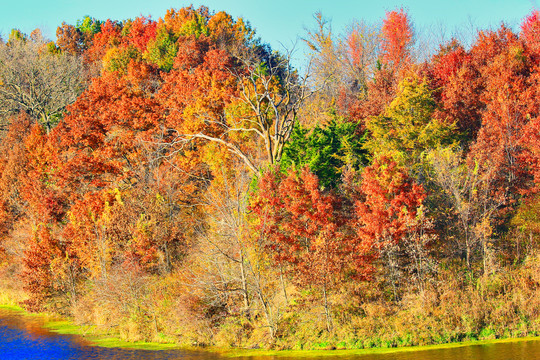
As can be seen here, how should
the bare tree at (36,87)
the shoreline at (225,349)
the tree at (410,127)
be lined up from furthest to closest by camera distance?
the bare tree at (36,87) < the tree at (410,127) < the shoreline at (225,349)

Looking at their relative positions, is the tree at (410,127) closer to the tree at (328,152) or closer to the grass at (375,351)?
the tree at (328,152)

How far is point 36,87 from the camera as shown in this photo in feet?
176

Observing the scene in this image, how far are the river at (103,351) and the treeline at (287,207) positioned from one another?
1.58 metres

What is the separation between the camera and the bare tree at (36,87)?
52.2 m

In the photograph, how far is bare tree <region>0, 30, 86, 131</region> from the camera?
2055 inches

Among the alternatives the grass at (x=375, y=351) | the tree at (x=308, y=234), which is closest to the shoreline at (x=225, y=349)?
the grass at (x=375, y=351)

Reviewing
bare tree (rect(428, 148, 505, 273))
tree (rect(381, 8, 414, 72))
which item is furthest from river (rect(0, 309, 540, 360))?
tree (rect(381, 8, 414, 72))

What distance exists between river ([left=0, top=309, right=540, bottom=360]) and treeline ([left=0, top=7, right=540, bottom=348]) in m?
1.58

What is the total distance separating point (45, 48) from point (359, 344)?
67.0 m

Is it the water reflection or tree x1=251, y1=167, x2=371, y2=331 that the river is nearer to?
the water reflection

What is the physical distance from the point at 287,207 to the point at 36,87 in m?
39.9

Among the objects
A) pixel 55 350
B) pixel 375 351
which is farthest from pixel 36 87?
pixel 375 351

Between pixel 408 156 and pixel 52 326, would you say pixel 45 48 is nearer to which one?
pixel 52 326

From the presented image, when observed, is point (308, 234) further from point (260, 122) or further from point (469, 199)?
point (260, 122)
